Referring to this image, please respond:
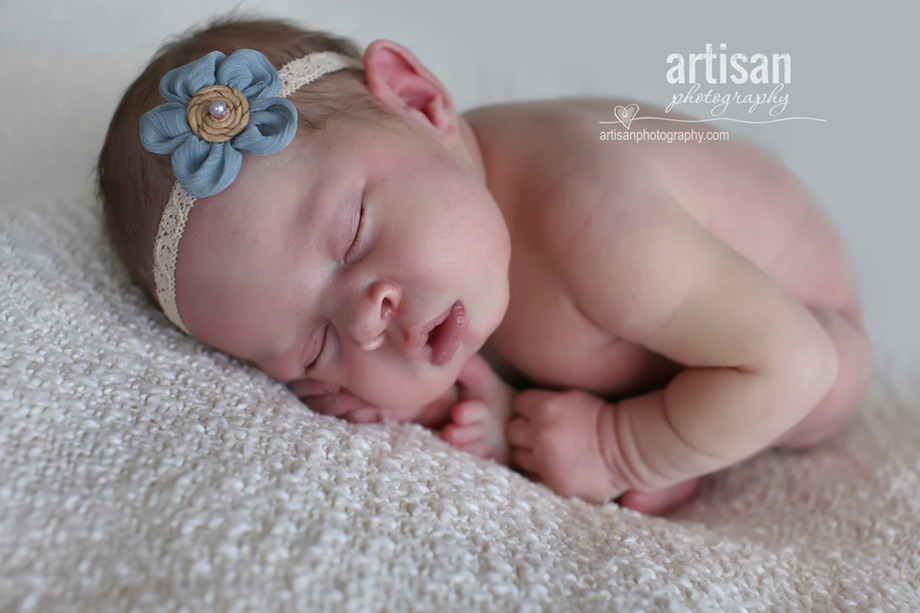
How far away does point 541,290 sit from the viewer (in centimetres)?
118

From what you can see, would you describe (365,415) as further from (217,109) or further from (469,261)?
(217,109)

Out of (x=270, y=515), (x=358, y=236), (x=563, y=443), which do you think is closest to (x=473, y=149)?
(x=358, y=236)

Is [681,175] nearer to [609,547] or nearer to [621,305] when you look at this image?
[621,305]

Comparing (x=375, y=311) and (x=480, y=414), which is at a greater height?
(x=375, y=311)

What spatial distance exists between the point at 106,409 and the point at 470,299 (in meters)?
0.44

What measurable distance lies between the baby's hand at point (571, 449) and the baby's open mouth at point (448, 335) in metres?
0.27

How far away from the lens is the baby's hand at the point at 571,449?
3.73 feet

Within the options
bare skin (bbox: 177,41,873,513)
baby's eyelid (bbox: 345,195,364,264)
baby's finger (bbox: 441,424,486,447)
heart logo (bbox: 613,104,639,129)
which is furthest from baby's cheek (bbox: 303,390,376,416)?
heart logo (bbox: 613,104,639,129)

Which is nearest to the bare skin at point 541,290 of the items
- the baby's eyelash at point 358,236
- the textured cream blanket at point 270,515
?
the baby's eyelash at point 358,236

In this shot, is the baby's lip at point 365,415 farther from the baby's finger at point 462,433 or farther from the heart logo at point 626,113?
the heart logo at point 626,113

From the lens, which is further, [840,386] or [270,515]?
[840,386]

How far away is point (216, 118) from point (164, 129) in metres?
0.07

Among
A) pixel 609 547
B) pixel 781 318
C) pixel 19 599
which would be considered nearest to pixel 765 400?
pixel 781 318

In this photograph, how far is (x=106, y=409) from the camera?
80 cm
